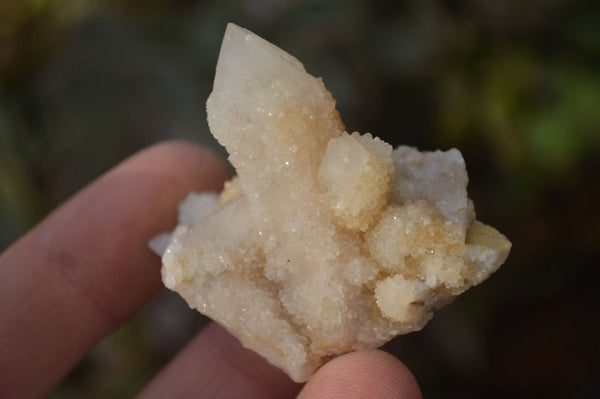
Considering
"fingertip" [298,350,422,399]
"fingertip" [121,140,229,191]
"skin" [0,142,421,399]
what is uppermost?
"fingertip" [121,140,229,191]

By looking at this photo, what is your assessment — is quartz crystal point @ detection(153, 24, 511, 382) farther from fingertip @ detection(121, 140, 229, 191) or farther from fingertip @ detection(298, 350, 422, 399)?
fingertip @ detection(121, 140, 229, 191)

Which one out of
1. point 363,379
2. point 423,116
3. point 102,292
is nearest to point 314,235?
point 363,379

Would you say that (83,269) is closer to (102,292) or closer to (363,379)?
(102,292)

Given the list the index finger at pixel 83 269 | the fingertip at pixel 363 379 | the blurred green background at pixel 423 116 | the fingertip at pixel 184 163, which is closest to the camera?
the fingertip at pixel 363 379

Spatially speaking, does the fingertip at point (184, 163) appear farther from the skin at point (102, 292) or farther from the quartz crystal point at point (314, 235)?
the quartz crystal point at point (314, 235)

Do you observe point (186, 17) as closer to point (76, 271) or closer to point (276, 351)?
point (76, 271)

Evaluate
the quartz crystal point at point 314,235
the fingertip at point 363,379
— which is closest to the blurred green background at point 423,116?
the quartz crystal point at point 314,235

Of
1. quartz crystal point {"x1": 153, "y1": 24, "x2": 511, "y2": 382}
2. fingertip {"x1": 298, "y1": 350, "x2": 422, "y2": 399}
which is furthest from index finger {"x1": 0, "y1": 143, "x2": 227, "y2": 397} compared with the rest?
fingertip {"x1": 298, "y1": 350, "x2": 422, "y2": 399}

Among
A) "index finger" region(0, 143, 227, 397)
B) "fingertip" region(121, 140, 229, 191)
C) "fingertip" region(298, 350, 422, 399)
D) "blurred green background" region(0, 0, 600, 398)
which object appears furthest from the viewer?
"blurred green background" region(0, 0, 600, 398)
